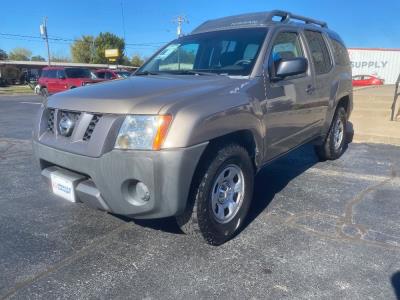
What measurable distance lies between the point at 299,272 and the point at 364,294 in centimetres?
45

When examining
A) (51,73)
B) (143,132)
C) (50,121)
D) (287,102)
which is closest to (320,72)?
(287,102)

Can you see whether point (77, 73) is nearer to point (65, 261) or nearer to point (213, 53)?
point (213, 53)

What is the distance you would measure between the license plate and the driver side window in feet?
6.90

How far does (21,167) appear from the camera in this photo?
18.2 ft

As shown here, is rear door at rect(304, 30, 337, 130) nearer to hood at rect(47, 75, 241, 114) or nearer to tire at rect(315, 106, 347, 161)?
tire at rect(315, 106, 347, 161)

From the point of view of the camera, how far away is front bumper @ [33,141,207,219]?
97.7 inches

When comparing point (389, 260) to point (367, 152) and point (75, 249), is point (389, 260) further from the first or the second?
point (367, 152)

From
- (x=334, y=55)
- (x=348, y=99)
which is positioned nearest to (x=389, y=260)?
(x=334, y=55)

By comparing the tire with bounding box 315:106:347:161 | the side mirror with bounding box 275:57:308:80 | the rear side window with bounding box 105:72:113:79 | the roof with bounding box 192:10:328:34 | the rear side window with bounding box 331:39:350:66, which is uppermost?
the roof with bounding box 192:10:328:34

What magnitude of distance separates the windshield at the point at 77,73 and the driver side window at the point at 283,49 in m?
18.7

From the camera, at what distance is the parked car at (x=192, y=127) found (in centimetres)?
253

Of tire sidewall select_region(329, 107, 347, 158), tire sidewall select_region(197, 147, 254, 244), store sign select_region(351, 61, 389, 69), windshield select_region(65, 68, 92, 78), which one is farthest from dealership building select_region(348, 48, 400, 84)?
tire sidewall select_region(197, 147, 254, 244)

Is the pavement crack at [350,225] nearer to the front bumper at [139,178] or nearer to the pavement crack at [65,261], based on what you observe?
the front bumper at [139,178]

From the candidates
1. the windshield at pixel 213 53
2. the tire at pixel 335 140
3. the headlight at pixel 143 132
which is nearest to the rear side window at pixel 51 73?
the windshield at pixel 213 53
